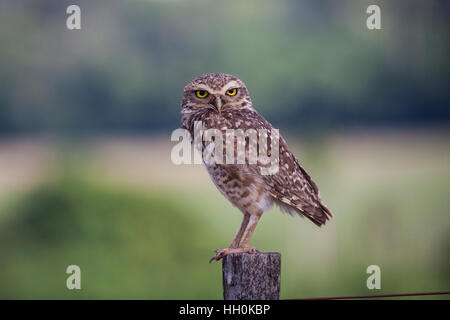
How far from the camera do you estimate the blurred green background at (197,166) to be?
919 cm

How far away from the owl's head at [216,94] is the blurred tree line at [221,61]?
35.1 ft

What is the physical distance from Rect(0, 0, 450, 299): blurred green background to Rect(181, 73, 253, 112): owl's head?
16.0 ft

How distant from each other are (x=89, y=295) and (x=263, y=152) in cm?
575

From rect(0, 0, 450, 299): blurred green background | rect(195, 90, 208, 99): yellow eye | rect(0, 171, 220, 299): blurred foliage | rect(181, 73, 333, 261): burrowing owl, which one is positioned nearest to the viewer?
rect(181, 73, 333, 261): burrowing owl

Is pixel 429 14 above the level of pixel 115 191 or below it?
above

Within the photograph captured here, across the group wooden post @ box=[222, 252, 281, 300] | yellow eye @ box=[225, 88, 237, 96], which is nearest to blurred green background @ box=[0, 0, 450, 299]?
yellow eye @ box=[225, 88, 237, 96]

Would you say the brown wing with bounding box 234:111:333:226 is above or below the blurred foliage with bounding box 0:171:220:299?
above

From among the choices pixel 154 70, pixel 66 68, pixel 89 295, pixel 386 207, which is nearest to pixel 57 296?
pixel 89 295

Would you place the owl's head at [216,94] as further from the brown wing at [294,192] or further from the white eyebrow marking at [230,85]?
the brown wing at [294,192]

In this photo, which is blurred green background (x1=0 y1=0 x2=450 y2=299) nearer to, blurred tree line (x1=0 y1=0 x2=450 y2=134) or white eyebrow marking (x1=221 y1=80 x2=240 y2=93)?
blurred tree line (x1=0 y1=0 x2=450 y2=134)

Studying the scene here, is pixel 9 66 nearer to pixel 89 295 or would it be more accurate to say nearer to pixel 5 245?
pixel 5 245

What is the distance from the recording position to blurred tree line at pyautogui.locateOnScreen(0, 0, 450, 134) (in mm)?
17609

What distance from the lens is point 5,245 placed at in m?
10.9

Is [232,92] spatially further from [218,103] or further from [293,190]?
[293,190]
